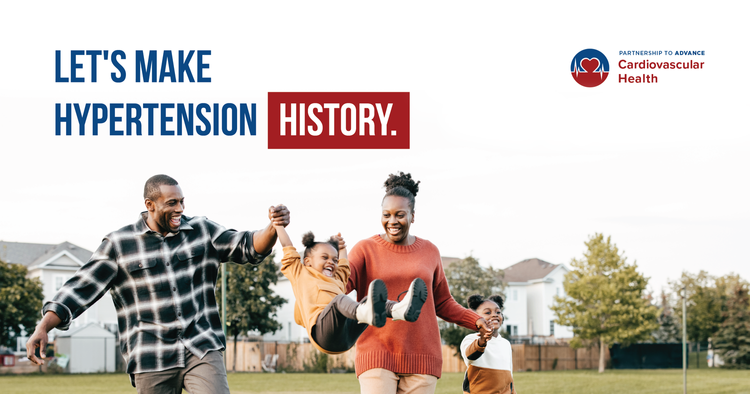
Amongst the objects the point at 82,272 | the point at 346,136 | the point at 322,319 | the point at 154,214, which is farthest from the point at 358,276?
the point at 346,136

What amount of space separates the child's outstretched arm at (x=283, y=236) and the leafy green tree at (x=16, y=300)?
141ft

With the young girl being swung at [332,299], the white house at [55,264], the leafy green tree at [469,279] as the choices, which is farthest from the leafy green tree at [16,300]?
the young girl being swung at [332,299]

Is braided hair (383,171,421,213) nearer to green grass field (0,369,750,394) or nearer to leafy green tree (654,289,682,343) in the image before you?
green grass field (0,369,750,394)

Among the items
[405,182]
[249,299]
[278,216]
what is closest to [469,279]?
[249,299]

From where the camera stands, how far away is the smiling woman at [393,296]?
592 centimetres

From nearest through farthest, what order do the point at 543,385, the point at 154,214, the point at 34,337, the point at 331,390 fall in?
the point at 34,337
the point at 154,214
the point at 331,390
the point at 543,385

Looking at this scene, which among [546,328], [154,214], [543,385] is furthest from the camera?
[546,328]

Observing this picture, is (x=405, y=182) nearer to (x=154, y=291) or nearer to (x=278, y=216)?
(x=278, y=216)

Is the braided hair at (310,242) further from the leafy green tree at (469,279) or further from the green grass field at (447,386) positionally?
the leafy green tree at (469,279)

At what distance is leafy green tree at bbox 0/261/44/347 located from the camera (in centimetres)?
4425

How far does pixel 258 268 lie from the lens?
51594mm

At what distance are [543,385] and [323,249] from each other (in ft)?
103

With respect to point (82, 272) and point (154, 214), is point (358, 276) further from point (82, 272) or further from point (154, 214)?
point (82, 272)

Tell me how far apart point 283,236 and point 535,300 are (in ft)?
231
